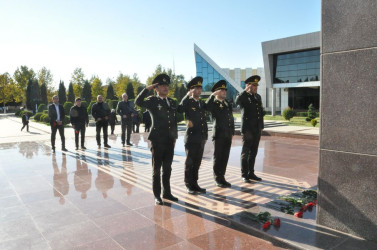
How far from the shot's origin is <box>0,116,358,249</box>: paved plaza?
3.46 metres

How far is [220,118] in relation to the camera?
5543 mm

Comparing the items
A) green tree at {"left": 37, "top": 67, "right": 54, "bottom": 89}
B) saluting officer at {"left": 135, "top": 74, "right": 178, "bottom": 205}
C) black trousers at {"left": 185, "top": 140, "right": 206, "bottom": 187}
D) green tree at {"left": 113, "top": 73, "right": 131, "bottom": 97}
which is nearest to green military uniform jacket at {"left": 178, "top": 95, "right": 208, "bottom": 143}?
black trousers at {"left": 185, "top": 140, "right": 206, "bottom": 187}

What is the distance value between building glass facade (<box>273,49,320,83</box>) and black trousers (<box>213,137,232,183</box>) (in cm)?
2941

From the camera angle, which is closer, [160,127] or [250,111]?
[160,127]

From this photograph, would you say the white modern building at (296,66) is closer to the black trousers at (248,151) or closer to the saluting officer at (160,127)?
the black trousers at (248,151)

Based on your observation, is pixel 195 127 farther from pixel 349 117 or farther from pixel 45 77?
pixel 45 77

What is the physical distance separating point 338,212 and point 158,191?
101 inches

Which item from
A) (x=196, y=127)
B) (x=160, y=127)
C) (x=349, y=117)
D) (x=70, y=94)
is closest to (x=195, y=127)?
(x=196, y=127)

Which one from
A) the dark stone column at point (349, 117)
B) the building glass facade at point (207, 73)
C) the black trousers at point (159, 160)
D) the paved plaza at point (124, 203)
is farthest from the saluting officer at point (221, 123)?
the building glass facade at point (207, 73)

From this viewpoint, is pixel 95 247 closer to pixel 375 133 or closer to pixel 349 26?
pixel 375 133

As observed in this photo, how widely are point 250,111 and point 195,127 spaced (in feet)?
4.54

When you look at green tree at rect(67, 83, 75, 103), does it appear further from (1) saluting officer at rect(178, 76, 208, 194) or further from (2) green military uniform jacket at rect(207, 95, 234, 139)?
(1) saluting officer at rect(178, 76, 208, 194)

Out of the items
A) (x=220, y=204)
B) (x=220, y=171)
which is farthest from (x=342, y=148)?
(x=220, y=171)

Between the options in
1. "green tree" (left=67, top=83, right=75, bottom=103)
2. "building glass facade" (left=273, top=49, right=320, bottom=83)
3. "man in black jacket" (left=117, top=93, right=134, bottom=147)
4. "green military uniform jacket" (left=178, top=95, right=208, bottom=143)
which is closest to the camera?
"green military uniform jacket" (left=178, top=95, right=208, bottom=143)
